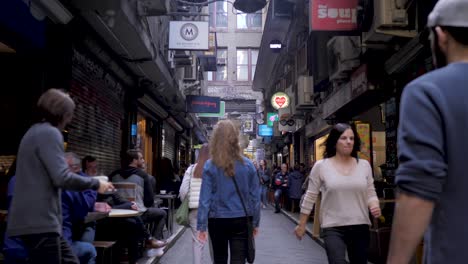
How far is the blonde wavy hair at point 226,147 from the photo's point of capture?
188 inches

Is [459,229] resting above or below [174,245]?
above

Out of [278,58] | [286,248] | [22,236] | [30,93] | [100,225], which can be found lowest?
[286,248]

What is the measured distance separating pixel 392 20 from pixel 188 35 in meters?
6.43

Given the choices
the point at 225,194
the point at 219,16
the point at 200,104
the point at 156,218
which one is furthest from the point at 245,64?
the point at 225,194

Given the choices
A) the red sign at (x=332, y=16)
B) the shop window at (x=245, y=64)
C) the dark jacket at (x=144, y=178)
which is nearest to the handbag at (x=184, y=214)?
the dark jacket at (x=144, y=178)

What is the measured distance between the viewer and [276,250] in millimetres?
9984

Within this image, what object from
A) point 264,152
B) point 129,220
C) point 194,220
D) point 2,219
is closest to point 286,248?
point 129,220

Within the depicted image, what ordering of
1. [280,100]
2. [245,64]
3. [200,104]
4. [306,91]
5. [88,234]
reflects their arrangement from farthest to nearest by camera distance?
[245,64]
[280,100]
[200,104]
[306,91]
[88,234]

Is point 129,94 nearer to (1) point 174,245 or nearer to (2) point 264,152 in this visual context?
(1) point 174,245

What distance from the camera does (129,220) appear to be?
7410mm

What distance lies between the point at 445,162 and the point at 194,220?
4.70m

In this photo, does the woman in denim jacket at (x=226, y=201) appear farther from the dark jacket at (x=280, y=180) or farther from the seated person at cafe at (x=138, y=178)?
the dark jacket at (x=280, y=180)

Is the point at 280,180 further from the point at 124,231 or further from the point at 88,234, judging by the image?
the point at 88,234

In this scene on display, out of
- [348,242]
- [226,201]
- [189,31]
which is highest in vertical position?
[189,31]
